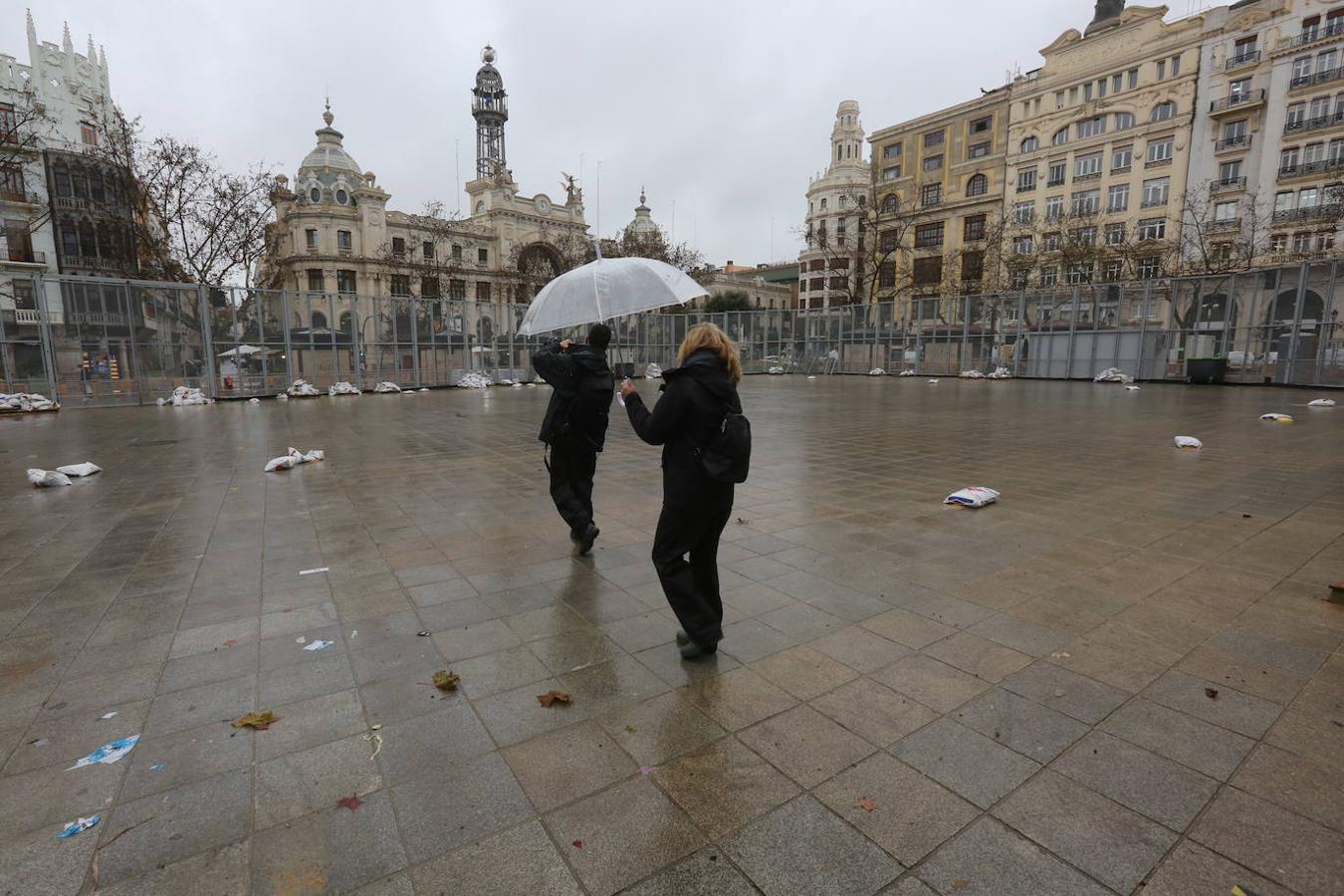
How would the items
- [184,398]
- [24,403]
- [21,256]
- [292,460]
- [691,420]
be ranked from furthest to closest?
[21,256] < [184,398] < [24,403] < [292,460] < [691,420]

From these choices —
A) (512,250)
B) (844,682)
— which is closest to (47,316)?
(844,682)

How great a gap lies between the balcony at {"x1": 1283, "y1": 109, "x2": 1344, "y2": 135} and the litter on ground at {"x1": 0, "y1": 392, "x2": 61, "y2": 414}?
61.8 metres

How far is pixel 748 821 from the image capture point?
2.29 m

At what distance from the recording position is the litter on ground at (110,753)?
8.57 ft

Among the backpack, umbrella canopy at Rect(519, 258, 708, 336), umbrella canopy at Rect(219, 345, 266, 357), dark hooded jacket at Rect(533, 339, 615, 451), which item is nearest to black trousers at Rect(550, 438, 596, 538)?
dark hooded jacket at Rect(533, 339, 615, 451)

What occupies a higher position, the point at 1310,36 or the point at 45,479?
the point at 1310,36

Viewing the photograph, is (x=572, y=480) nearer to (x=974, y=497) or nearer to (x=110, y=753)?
(x=110, y=753)

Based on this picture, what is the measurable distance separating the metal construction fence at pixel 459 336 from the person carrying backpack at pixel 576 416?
31.0ft

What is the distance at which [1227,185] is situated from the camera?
43.6m

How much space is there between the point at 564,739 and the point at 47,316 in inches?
946

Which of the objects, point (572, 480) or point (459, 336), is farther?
point (459, 336)

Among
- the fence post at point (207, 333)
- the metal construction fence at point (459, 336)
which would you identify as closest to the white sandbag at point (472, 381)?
the metal construction fence at point (459, 336)

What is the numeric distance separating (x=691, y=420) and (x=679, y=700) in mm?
1308

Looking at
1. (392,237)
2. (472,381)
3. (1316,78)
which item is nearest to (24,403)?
(472,381)
